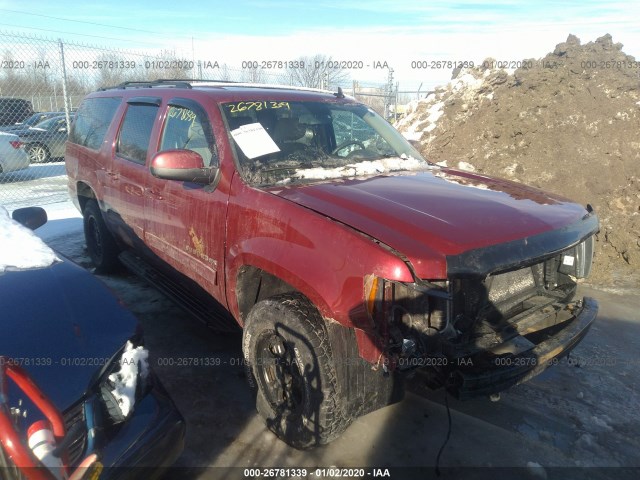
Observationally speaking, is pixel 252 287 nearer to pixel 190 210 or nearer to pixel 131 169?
pixel 190 210

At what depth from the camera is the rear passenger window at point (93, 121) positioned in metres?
4.77

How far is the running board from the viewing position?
133 inches

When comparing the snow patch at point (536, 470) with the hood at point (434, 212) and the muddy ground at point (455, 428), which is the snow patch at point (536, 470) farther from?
the hood at point (434, 212)

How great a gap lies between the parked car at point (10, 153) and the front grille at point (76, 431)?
1132 cm

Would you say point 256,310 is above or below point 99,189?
below

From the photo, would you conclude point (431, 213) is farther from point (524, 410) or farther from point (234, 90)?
point (234, 90)

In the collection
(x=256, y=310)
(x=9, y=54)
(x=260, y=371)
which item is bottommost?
(x=260, y=371)

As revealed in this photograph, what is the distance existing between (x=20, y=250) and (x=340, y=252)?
5.56 ft

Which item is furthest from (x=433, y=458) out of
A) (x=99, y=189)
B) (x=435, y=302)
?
(x=99, y=189)

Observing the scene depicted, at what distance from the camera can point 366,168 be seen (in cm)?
329

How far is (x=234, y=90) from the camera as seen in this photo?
3576mm

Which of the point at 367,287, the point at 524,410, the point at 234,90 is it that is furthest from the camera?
the point at 234,90

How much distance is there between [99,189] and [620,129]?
7.72 metres

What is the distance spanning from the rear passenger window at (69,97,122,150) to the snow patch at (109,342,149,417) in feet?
10.8
